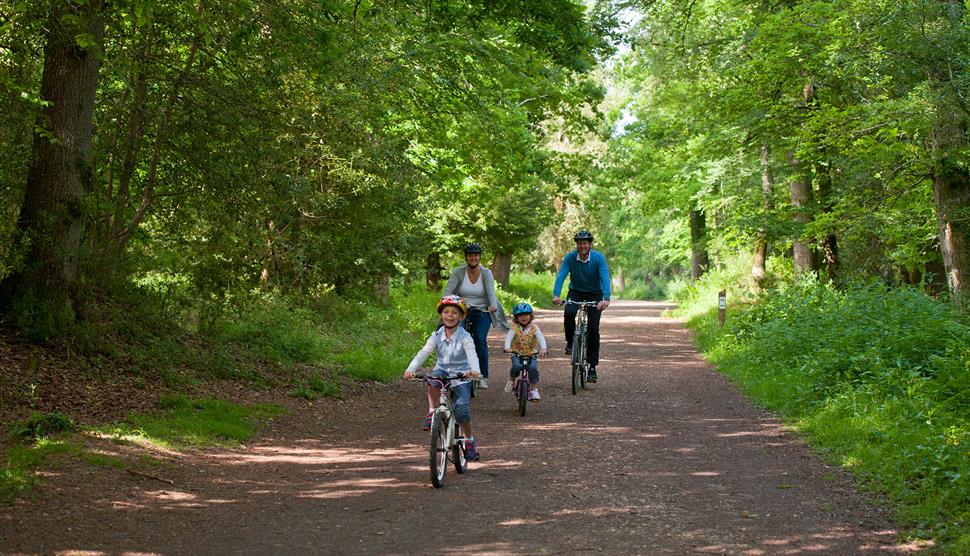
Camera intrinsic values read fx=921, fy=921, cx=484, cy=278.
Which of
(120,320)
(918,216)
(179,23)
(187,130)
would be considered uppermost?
(179,23)

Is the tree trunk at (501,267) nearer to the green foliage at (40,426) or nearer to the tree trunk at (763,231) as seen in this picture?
the tree trunk at (763,231)

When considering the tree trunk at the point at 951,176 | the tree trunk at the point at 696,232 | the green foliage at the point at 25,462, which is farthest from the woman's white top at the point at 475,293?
the tree trunk at the point at 696,232

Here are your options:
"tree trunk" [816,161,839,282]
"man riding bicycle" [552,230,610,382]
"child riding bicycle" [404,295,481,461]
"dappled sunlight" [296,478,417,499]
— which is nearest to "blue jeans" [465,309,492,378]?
"man riding bicycle" [552,230,610,382]

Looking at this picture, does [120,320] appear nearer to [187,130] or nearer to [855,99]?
[187,130]

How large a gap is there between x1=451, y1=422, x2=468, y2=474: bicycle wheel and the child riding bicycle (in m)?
0.12

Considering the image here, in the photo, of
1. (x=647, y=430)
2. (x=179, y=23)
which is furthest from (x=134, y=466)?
(x=179, y=23)

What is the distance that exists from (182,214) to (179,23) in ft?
9.42

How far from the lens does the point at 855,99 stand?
65.0 ft

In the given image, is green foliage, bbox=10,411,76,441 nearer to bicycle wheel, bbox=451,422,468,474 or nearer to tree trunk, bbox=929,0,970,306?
bicycle wheel, bbox=451,422,468,474

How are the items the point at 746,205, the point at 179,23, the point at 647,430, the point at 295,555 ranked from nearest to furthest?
the point at 295,555, the point at 647,430, the point at 179,23, the point at 746,205

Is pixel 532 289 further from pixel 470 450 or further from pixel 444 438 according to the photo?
pixel 444 438

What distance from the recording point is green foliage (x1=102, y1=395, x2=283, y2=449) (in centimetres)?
922

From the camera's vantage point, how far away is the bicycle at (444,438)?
751 cm

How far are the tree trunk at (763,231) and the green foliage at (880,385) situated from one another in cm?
687
